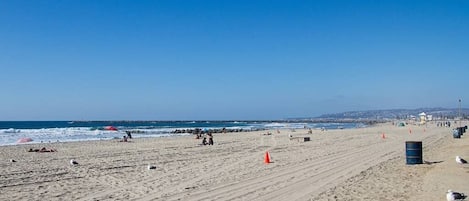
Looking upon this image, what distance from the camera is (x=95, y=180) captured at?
13352mm

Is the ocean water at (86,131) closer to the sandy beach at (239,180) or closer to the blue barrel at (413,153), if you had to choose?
the sandy beach at (239,180)

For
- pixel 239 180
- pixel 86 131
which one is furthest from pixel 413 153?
pixel 86 131

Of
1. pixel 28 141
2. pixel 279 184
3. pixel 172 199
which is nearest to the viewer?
pixel 172 199

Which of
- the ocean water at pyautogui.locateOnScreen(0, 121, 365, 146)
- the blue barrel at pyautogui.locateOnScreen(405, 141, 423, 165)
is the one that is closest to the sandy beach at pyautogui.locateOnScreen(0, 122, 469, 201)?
the blue barrel at pyautogui.locateOnScreen(405, 141, 423, 165)

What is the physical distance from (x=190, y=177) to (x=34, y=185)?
437cm

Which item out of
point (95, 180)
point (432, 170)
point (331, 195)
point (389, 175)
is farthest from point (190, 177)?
point (432, 170)

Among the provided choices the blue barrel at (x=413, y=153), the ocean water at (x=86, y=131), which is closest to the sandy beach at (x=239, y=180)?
the blue barrel at (x=413, y=153)

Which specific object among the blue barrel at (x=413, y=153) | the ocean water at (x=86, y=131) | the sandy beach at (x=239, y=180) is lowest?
the ocean water at (x=86, y=131)

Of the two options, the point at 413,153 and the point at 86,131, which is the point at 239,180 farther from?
the point at 86,131

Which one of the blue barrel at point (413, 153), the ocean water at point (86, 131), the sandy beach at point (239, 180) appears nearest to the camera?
the sandy beach at point (239, 180)

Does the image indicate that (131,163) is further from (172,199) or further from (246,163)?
(172,199)

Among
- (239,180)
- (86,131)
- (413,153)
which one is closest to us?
(239,180)

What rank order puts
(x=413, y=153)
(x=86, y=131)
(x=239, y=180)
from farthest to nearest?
1. (x=86, y=131)
2. (x=413, y=153)
3. (x=239, y=180)

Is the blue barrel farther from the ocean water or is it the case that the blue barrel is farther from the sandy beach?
the ocean water
